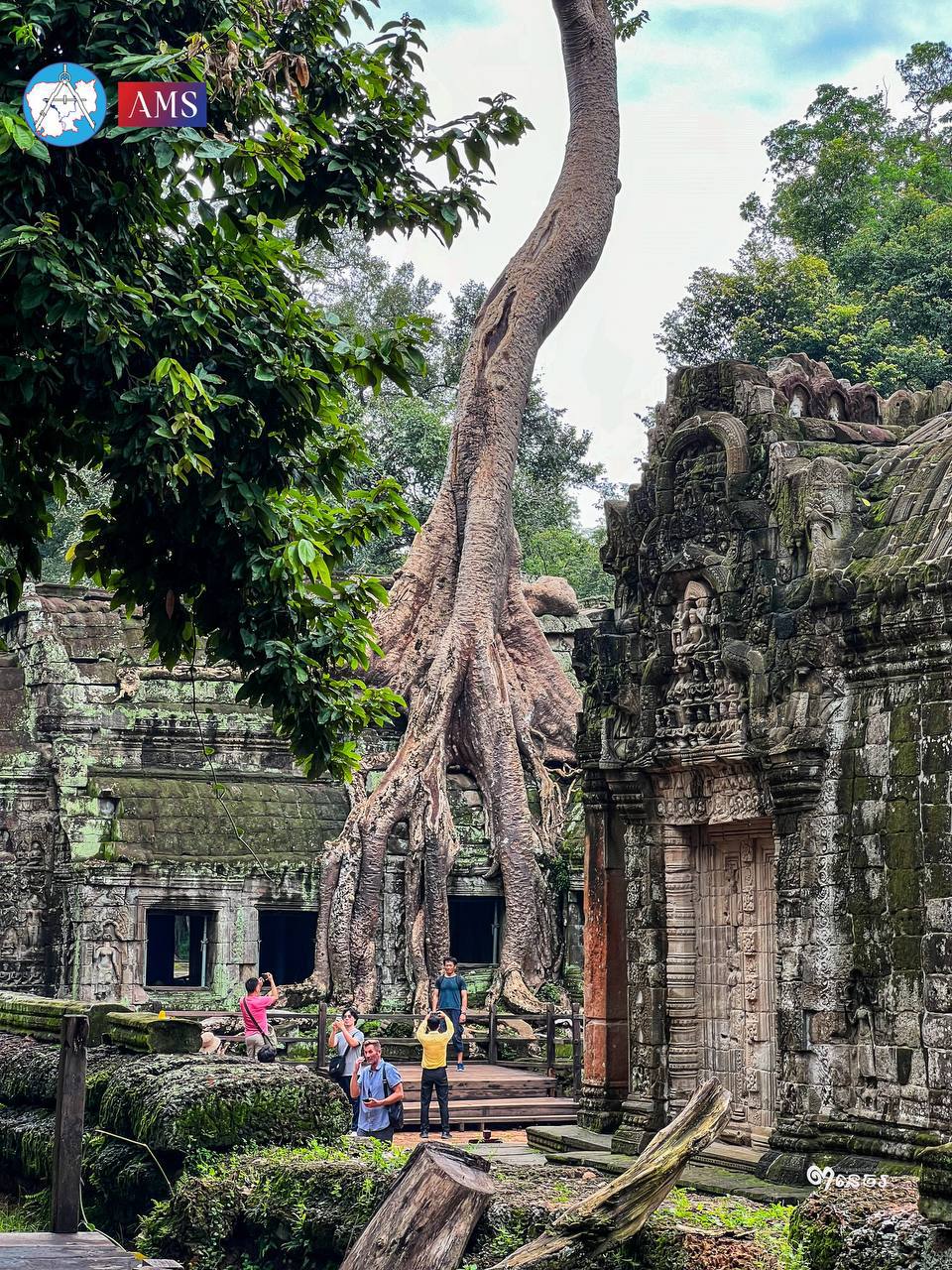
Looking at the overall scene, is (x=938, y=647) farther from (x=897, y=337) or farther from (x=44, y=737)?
(x=897, y=337)

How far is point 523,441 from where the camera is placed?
37188 mm

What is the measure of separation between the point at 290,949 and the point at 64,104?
68.1 ft

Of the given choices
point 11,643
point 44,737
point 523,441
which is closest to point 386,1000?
point 44,737

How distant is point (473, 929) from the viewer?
25047mm

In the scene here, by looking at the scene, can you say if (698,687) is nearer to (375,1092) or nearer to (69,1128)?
(375,1092)

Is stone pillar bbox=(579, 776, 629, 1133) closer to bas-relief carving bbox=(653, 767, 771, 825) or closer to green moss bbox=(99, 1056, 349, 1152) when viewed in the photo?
bas-relief carving bbox=(653, 767, 771, 825)

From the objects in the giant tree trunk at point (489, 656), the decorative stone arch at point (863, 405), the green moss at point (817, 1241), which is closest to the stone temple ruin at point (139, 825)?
the giant tree trunk at point (489, 656)

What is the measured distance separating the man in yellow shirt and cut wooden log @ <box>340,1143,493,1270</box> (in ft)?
19.4

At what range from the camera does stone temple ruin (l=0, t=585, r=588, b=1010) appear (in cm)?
2181

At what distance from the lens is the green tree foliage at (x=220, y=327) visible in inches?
304

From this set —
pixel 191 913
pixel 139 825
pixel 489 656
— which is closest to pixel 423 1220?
pixel 139 825

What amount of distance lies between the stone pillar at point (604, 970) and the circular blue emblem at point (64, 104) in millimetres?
6935

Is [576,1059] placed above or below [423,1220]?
below

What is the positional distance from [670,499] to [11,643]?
1373 centimetres
